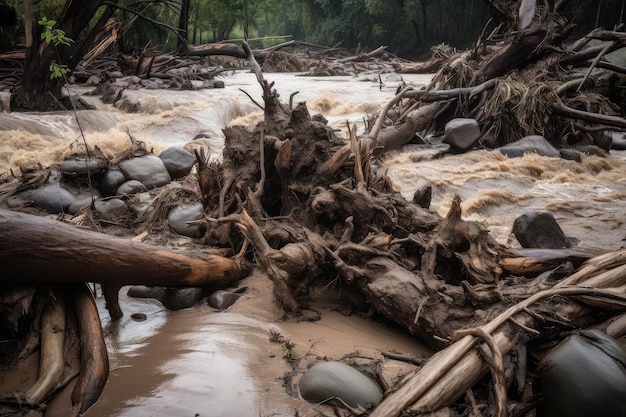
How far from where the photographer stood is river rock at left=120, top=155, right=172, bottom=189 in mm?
6789

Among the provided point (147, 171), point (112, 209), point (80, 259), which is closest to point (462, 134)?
point (147, 171)

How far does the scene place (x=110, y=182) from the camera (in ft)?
21.4

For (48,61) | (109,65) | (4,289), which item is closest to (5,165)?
(48,61)

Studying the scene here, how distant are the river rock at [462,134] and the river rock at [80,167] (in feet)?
19.1

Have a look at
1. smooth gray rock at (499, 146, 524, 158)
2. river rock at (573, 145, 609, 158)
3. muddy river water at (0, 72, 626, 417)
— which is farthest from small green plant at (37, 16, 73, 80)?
river rock at (573, 145, 609, 158)

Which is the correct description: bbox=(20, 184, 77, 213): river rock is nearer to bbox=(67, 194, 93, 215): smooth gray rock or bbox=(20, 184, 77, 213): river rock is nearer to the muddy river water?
bbox=(67, 194, 93, 215): smooth gray rock

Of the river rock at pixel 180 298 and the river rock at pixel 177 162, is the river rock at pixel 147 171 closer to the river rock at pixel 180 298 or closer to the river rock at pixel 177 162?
the river rock at pixel 177 162

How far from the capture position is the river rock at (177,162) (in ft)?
24.1

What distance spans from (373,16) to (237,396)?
36073mm

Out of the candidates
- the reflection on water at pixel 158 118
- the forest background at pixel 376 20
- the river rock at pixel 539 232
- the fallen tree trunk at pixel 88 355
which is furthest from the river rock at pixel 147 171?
the forest background at pixel 376 20

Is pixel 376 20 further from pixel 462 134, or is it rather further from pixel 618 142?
pixel 462 134

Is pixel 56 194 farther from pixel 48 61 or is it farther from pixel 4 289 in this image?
pixel 48 61

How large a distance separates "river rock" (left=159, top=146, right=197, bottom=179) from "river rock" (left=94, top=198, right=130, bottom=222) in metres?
1.39

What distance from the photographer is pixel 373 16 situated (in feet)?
117
